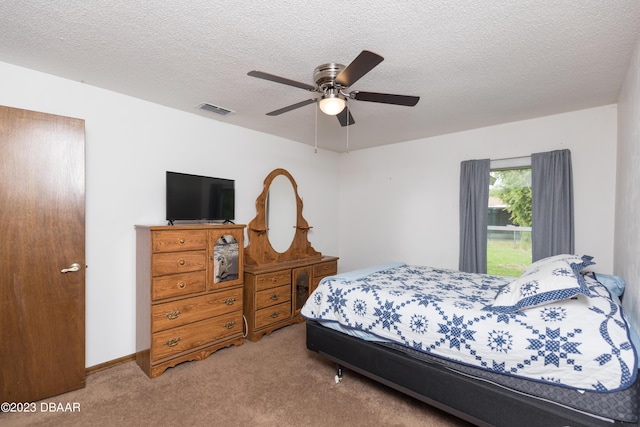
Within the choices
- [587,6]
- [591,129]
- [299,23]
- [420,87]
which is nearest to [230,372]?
[299,23]

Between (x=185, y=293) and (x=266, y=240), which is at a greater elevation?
(x=266, y=240)

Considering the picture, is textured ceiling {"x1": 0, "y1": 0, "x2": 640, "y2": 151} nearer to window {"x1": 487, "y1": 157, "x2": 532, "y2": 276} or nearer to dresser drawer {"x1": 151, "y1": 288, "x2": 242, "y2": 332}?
window {"x1": 487, "y1": 157, "x2": 532, "y2": 276}

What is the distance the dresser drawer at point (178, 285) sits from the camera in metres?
2.60

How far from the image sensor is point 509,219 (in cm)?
370

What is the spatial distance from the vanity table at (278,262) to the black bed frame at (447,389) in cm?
105

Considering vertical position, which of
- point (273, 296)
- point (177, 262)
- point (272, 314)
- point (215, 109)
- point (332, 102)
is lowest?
point (272, 314)

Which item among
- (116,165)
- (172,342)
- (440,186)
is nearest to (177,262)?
(172,342)

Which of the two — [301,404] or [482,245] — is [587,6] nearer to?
[482,245]

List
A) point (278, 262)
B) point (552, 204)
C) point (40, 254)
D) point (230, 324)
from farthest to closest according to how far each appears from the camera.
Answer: point (278, 262)
point (552, 204)
point (230, 324)
point (40, 254)

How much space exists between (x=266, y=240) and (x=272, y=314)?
96 cm

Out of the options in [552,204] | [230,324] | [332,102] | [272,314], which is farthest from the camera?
[272,314]

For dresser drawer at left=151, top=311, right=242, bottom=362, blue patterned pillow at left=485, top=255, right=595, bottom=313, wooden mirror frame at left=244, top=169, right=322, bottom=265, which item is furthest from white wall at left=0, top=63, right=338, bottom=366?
blue patterned pillow at left=485, top=255, right=595, bottom=313

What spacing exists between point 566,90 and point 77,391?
481 cm

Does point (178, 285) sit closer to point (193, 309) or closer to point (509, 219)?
point (193, 309)
